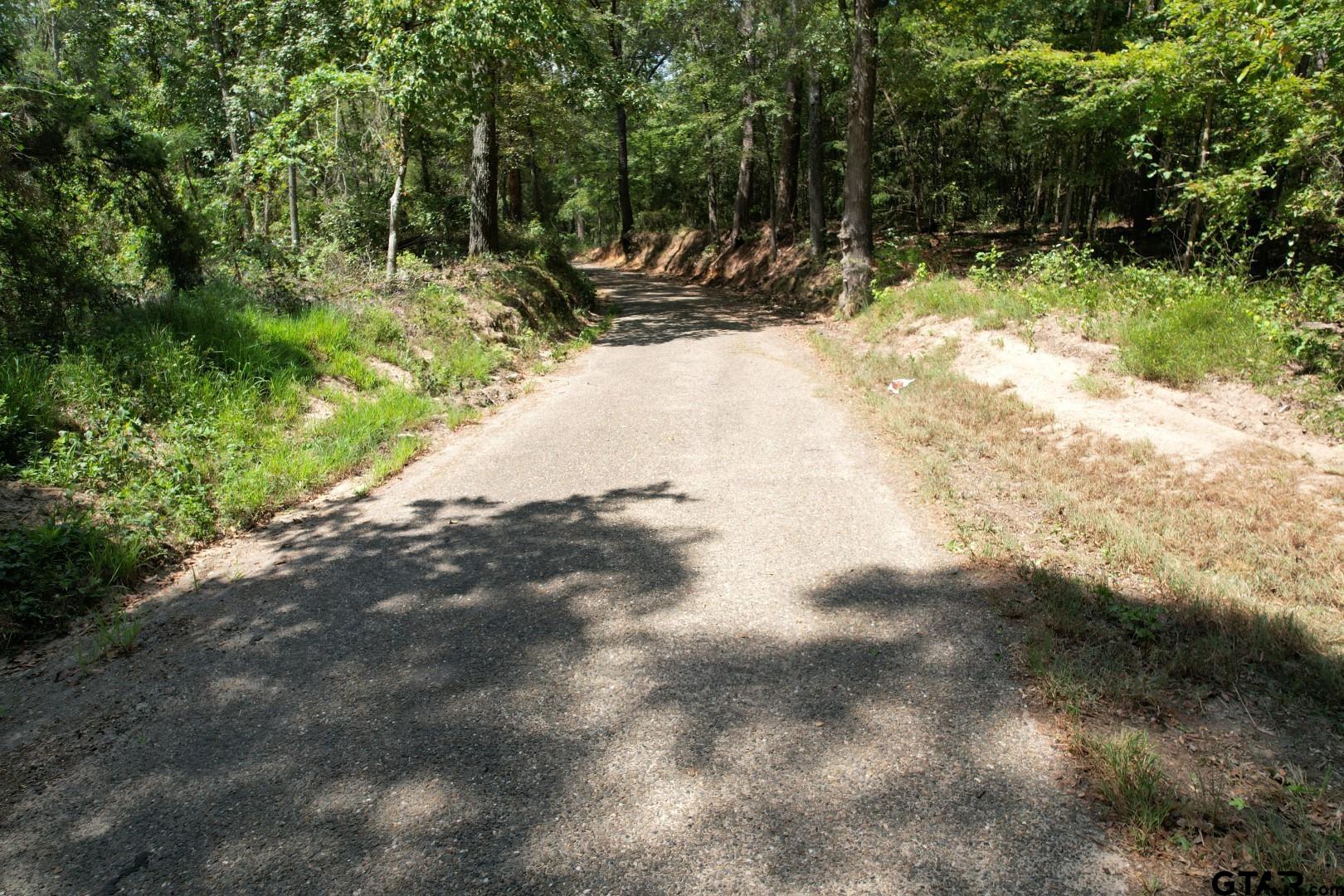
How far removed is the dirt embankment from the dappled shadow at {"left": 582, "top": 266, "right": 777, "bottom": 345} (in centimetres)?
104

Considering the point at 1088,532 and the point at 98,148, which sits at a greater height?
the point at 98,148

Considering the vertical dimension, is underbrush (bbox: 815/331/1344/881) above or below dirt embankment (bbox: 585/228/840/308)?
below

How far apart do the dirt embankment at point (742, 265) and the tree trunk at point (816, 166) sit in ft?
1.92

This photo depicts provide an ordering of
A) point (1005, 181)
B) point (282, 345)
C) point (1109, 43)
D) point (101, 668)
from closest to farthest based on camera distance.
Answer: point (101, 668), point (282, 345), point (1109, 43), point (1005, 181)

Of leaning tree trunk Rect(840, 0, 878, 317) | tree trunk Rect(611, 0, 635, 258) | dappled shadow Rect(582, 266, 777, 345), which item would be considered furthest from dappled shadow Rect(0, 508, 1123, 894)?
tree trunk Rect(611, 0, 635, 258)

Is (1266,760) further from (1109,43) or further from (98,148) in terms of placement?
(1109,43)

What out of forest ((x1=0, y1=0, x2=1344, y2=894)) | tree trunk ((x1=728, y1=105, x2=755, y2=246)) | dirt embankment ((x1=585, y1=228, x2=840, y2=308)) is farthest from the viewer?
tree trunk ((x1=728, y1=105, x2=755, y2=246))

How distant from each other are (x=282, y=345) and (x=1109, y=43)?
57.3ft

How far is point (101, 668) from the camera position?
3.77 m

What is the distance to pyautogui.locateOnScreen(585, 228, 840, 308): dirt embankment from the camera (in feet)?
59.7

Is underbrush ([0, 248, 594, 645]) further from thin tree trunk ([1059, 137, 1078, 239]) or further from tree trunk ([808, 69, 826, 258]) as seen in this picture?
thin tree trunk ([1059, 137, 1078, 239])

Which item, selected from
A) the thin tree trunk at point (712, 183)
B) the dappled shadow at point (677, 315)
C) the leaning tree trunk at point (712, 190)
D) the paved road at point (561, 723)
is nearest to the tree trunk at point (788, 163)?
the dappled shadow at point (677, 315)

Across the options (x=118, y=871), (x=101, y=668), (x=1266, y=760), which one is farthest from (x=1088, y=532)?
(x=101, y=668)

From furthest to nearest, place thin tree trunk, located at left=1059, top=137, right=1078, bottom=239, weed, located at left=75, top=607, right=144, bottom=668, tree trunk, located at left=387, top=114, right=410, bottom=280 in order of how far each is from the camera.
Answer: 1. thin tree trunk, located at left=1059, top=137, right=1078, bottom=239
2. tree trunk, located at left=387, top=114, right=410, bottom=280
3. weed, located at left=75, top=607, right=144, bottom=668
